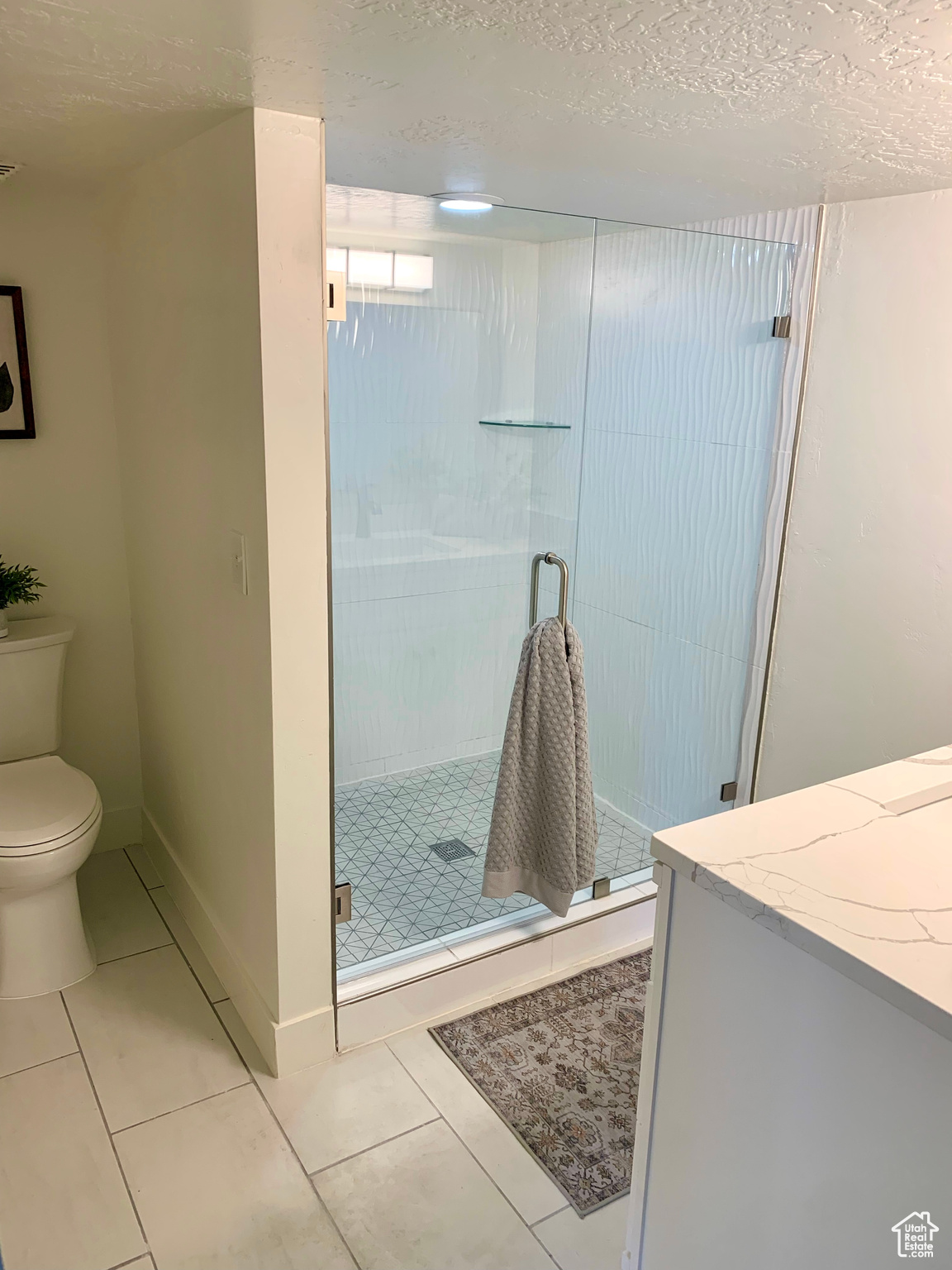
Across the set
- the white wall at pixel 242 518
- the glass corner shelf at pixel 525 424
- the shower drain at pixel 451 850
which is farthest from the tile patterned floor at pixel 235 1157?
the glass corner shelf at pixel 525 424

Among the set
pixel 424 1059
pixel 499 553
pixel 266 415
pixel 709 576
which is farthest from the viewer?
pixel 709 576

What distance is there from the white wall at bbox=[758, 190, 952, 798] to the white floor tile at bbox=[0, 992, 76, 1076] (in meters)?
2.04

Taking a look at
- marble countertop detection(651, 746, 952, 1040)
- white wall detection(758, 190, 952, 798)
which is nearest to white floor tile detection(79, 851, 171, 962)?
marble countertop detection(651, 746, 952, 1040)

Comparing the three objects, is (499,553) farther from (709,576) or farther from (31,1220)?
(31,1220)

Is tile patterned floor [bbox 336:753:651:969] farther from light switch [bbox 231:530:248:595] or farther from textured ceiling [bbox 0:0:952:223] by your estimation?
textured ceiling [bbox 0:0:952:223]

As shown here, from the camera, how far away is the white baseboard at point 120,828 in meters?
3.01

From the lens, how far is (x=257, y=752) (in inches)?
77.3

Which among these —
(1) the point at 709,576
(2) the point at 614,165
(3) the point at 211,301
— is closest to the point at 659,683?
(1) the point at 709,576

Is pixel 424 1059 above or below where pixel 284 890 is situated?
below

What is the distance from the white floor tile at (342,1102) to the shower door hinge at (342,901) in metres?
0.32

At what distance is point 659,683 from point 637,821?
1.40ft

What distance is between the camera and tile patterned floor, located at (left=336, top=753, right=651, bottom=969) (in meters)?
2.27

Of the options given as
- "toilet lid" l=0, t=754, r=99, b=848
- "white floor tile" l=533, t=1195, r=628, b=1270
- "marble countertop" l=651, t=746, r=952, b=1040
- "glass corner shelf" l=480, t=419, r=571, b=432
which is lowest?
"white floor tile" l=533, t=1195, r=628, b=1270

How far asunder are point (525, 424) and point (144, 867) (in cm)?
188
